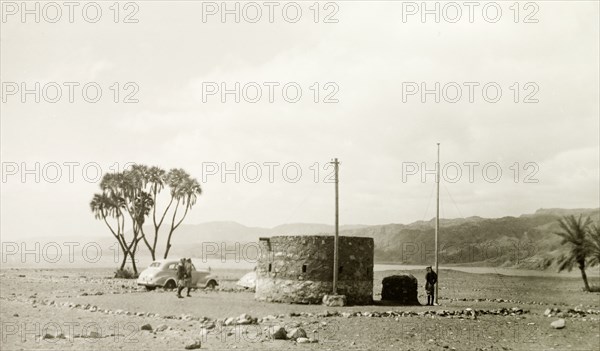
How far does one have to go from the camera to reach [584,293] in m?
36.1

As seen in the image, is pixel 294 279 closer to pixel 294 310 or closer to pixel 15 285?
pixel 294 310

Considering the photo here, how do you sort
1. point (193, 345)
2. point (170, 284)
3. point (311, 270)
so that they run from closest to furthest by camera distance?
point (193, 345) < point (311, 270) < point (170, 284)

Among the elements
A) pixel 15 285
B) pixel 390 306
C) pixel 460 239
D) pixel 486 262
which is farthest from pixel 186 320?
pixel 460 239

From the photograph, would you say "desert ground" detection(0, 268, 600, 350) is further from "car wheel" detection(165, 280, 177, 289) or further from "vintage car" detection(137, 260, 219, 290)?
"car wheel" detection(165, 280, 177, 289)

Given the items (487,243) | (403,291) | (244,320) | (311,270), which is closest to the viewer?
(244,320)

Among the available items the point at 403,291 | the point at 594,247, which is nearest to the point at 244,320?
the point at 403,291

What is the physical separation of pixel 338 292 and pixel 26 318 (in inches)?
465

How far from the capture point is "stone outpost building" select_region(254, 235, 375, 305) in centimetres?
2378

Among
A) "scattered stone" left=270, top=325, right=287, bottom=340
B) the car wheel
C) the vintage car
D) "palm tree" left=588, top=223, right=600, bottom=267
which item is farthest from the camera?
"palm tree" left=588, top=223, right=600, bottom=267

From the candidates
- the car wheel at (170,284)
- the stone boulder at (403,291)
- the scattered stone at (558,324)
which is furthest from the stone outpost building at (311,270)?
the scattered stone at (558,324)

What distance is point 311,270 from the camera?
78.2ft

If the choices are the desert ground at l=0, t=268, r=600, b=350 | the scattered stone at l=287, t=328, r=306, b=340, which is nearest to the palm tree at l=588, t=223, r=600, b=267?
the desert ground at l=0, t=268, r=600, b=350

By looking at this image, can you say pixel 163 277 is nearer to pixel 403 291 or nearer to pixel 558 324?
pixel 403 291

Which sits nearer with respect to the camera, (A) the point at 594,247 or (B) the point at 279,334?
(B) the point at 279,334
